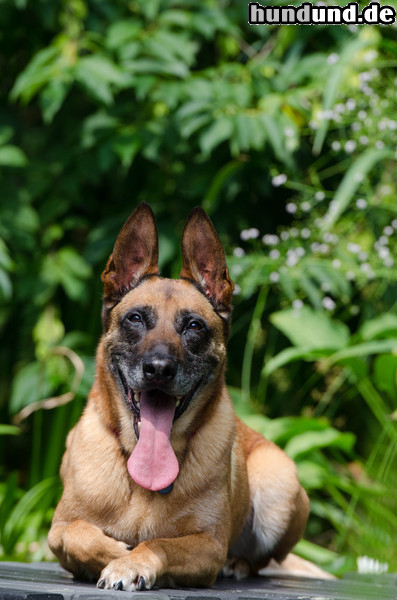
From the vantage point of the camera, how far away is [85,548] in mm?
2377

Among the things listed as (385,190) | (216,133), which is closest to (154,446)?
(216,133)

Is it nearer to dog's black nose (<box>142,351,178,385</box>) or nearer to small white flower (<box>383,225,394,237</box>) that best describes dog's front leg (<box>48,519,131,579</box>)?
dog's black nose (<box>142,351,178,385</box>)

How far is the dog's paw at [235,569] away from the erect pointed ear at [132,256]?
1189 millimetres

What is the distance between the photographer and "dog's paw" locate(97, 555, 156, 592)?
2.14m

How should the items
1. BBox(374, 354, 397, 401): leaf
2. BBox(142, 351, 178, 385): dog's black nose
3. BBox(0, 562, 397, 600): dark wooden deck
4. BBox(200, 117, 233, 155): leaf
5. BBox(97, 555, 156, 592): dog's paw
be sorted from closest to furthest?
BBox(0, 562, 397, 600): dark wooden deck
BBox(97, 555, 156, 592): dog's paw
BBox(142, 351, 178, 385): dog's black nose
BBox(374, 354, 397, 401): leaf
BBox(200, 117, 233, 155): leaf

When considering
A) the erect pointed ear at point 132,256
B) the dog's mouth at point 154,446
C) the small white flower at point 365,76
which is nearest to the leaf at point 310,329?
the small white flower at point 365,76

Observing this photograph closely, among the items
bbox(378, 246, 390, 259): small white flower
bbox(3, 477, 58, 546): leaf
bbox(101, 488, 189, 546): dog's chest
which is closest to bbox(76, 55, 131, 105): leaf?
bbox(378, 246, 390, 259): small white flower

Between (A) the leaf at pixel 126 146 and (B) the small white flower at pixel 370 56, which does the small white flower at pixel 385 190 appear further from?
(A) the leaf at pixel 126 146

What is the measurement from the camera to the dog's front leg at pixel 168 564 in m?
2.17

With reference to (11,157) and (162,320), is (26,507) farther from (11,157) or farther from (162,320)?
(162,320)

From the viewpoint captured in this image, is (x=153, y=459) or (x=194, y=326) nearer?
(x=153, y=459)

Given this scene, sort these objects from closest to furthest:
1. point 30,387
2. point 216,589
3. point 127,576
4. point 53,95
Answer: point 127,576, point 216,589, point 53,95, point 30,387

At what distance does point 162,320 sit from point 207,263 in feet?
1.19

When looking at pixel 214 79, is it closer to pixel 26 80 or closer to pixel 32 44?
pixel 26 80
